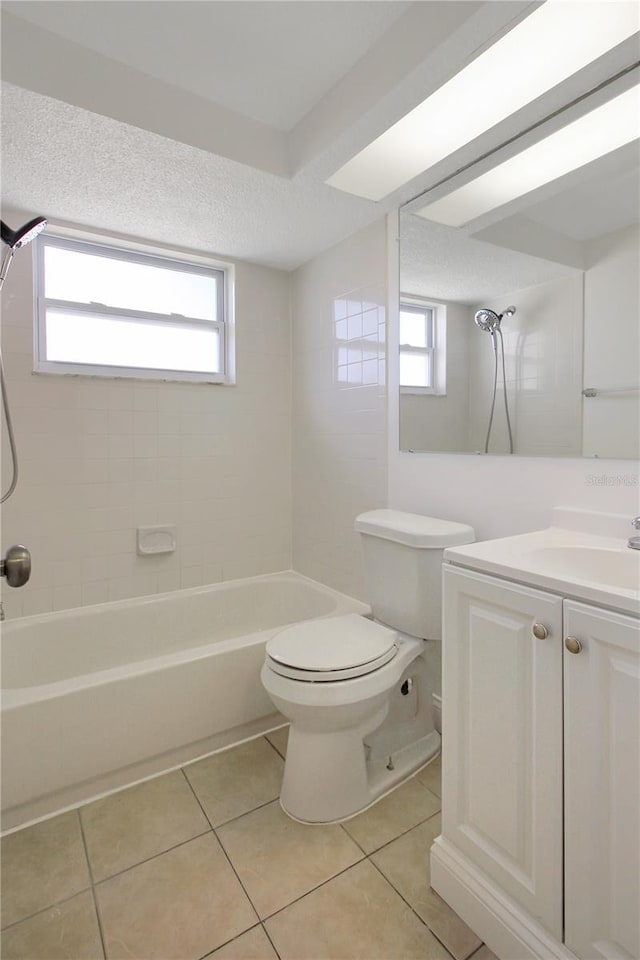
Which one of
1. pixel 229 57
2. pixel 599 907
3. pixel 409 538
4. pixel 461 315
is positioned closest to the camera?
pixel 599 907

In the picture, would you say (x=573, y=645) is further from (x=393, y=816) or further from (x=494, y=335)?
(x=494, y=335)

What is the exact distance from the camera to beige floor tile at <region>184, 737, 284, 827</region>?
157cm

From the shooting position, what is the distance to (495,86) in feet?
4.62

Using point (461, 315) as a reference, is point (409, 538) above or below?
below

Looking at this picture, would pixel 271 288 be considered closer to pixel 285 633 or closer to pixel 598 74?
pixel 598 74

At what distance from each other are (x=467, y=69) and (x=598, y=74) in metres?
0.35

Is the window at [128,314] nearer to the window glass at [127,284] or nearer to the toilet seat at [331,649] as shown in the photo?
the window glass at [127,284]

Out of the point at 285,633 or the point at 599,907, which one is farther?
the point at 285,633

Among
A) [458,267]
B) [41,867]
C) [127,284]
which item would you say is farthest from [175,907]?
[127,284]

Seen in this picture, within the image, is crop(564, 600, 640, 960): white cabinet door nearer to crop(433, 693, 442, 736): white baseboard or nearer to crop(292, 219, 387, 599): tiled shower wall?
crop(433, 693, 442, 736): white baseboard

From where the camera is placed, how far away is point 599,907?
90cm

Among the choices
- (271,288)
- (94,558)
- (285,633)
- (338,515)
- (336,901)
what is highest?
(271,288)

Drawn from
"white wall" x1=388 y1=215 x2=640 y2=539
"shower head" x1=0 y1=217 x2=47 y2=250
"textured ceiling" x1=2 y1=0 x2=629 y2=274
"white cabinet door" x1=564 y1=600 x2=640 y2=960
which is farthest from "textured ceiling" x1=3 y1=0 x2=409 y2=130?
"white cabinet door" x1=564 y1=600 x2=640 y2=960

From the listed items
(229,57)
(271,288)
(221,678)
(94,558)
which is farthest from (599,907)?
(271,288)
